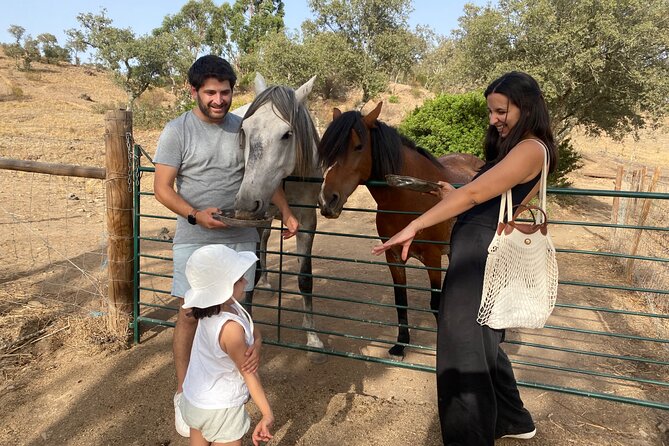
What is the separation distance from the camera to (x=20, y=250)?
6.02m

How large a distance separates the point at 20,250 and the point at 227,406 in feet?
19.8

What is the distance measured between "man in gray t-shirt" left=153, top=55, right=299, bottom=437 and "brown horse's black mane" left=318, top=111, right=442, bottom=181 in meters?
0.64

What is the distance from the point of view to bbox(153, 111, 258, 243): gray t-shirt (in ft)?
7.62

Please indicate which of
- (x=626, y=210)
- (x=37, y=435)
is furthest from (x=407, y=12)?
(x=37, y=435)

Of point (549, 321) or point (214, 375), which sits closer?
point (214, 375)

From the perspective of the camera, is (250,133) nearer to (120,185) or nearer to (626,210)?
(120,185)

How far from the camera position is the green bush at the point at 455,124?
9453mm

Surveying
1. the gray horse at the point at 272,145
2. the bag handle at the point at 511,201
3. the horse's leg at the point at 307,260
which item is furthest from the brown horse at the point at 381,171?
the bag handle at the point at 511,201

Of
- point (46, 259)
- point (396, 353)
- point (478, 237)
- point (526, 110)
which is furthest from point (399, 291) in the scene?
point (46, 259)

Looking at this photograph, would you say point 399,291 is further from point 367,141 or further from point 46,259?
point 46,259

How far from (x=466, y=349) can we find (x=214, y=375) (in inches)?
44.6

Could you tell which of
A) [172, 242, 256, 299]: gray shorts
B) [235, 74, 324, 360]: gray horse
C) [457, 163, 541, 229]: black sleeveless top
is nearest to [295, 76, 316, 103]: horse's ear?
[235, 74, 324, 360]: gray horse

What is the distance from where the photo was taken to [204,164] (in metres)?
2.39

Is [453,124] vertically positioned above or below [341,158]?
above
